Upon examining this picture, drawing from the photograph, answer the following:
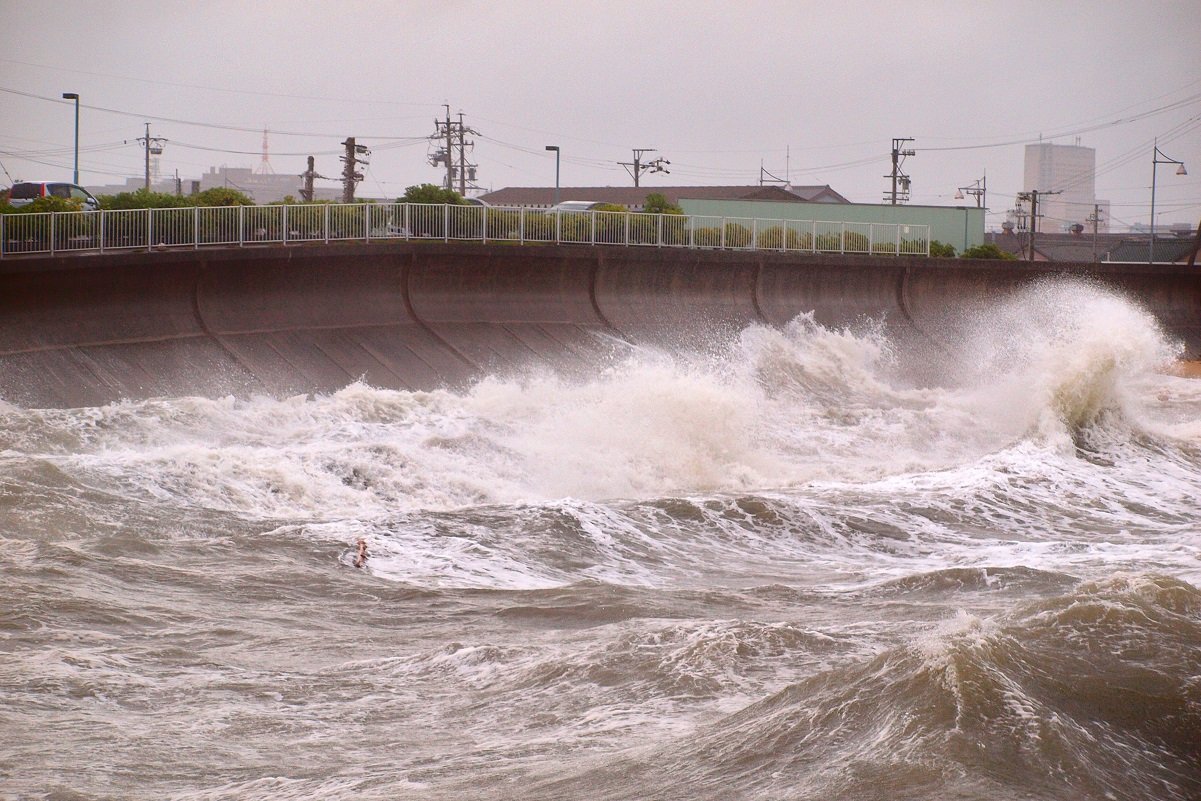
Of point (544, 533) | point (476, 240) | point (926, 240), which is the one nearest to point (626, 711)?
point (544, 533)

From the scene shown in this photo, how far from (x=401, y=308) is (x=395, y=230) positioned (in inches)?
85.8

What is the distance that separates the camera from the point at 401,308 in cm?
2094

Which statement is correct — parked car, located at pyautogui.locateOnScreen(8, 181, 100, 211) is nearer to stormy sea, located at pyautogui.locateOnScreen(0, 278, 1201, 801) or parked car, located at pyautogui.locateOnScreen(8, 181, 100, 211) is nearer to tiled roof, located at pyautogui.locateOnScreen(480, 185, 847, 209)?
stormy sea, located at pyautogui.locateOnScreen(0, 278, 1201, 801)

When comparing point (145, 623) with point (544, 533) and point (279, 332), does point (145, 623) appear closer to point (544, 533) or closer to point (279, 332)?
point (544, 533)

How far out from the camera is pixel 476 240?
2327 cm

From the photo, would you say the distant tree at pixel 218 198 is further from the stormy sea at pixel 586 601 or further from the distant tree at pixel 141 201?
the stormy sea at pixel 586 601

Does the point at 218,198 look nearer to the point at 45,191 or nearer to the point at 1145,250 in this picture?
the point at 45,191

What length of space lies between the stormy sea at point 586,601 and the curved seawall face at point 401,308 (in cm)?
95

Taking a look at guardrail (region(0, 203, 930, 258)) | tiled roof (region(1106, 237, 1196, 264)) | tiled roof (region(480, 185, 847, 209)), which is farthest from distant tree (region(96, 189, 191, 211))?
tiled roof (region(1106, 237, 1196, 264))

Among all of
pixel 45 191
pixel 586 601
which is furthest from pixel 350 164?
pixel 586 601

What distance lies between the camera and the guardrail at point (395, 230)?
18.5 metres

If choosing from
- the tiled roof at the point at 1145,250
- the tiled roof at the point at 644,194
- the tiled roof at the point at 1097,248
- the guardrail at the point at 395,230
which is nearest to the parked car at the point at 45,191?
the guardrail at the point at 395,230

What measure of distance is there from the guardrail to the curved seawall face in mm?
962

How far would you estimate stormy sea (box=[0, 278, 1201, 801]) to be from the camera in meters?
6.17
